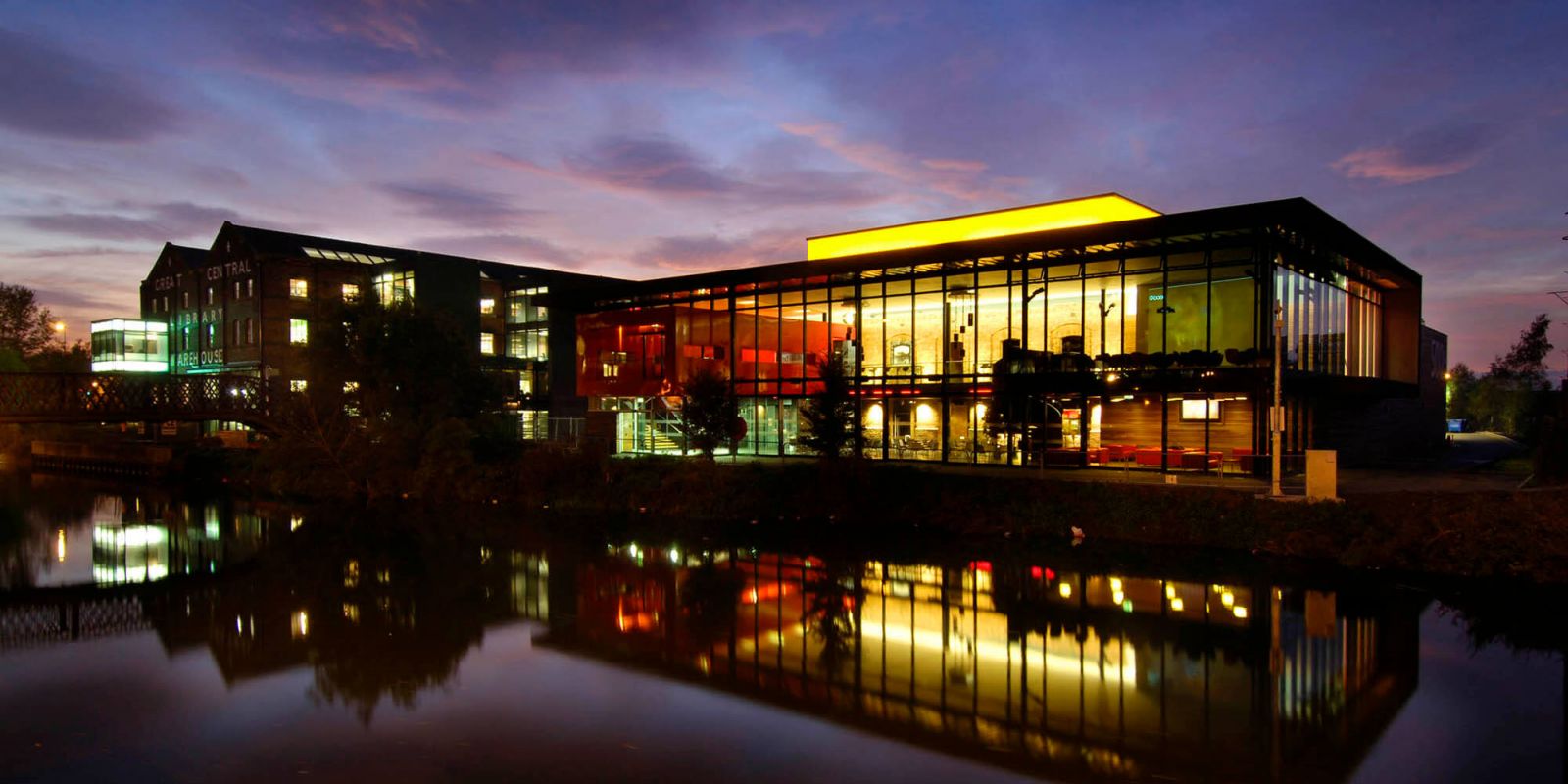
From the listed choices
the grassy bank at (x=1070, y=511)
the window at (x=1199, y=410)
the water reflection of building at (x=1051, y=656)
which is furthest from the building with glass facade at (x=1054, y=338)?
the water reflection of building at (x=1051, y=656)

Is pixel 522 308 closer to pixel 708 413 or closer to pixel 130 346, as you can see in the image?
pixel 130 346

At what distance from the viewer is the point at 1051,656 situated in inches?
544

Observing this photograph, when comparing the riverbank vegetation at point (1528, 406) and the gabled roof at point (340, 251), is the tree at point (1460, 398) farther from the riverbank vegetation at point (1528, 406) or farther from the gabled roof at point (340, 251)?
the gabled roof at point (340, 251)

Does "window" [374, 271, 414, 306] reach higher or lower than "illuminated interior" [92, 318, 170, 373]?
higher

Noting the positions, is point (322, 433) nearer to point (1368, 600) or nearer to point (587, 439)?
point (587, 439)

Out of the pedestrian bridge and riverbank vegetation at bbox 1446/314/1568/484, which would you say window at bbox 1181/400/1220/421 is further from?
the pedestrian bridge

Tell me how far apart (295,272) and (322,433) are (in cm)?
2887

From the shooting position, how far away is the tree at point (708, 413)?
32.0 meters

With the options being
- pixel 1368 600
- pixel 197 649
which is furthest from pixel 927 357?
pixel 197 649

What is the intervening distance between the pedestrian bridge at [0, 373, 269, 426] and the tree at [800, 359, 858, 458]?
87.0ft

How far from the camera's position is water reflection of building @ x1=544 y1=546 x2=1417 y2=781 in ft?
34.1

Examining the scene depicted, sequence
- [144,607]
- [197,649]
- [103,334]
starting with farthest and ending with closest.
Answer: [103,334] < [144,607] < [197,649]

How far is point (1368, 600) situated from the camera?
16906mm

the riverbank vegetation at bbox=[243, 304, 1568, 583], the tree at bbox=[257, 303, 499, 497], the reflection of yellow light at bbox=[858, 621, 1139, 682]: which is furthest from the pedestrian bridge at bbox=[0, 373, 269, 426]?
the reflection of yellow light at bbox=[858, 621, 1139, 682]
